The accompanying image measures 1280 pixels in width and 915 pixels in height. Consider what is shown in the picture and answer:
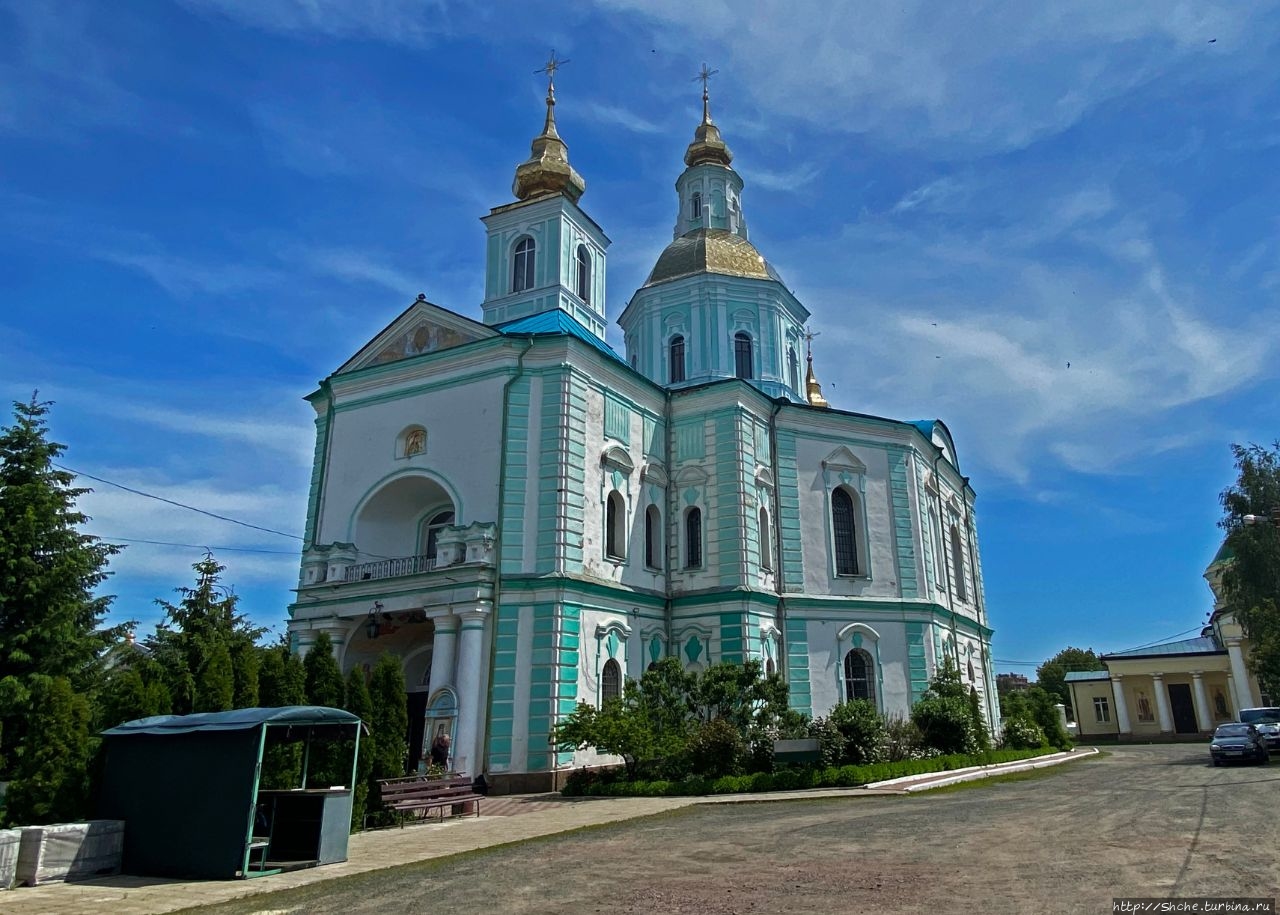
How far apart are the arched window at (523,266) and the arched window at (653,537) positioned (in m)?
8.30

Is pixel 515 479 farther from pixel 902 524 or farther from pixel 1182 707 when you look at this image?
pixel 1182 707

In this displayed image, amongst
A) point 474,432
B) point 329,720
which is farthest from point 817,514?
point 329,720

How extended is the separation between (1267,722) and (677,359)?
20.9 metres

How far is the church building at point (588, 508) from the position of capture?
21156 mm

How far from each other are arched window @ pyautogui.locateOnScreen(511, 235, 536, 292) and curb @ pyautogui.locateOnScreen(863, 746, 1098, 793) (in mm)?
17719

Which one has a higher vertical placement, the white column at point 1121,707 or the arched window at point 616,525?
the arched window at point 616,525

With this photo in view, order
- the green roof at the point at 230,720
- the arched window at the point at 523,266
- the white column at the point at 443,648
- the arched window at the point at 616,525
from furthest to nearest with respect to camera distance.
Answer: the arched window at the point at 523,266 < the arched window at the point at 616,525 < the white column at the point at 443,648 < the green roof at the point at 230,720

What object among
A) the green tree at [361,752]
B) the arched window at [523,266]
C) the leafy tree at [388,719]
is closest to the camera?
the green tree at [361,752]

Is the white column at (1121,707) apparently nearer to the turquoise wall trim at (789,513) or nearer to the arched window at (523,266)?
the turquoise wall trim at (789,513)

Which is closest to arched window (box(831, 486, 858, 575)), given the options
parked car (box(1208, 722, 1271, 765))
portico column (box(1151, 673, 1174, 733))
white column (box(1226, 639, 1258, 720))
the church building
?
the church building

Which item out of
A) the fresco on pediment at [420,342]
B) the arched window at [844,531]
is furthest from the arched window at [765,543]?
the fresco on pediment at [420,342]

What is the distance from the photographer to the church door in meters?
51.2

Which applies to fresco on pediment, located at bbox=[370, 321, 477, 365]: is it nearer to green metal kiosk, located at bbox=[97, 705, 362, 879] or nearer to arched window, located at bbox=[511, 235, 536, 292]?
arched window, located at bbox=[511, 235, 536, 292]

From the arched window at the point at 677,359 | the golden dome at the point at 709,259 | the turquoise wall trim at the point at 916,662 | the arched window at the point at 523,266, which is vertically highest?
the golden dome at the point at 709,259
